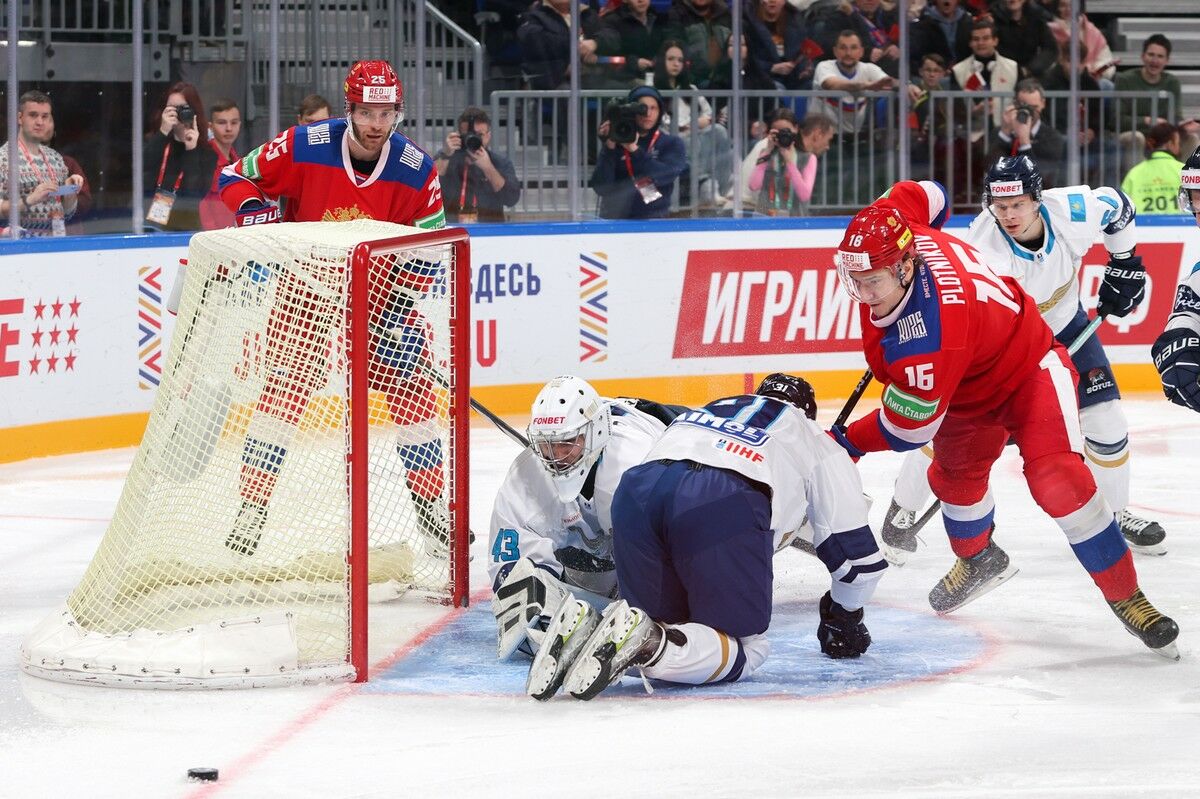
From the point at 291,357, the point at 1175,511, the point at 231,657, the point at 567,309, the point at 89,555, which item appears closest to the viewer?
the point at 231,657

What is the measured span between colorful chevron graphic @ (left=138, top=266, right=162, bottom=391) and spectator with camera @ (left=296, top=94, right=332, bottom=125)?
3.15 feet

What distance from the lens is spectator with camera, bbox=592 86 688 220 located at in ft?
27.9

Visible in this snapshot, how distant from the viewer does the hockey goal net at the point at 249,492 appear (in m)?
4.04

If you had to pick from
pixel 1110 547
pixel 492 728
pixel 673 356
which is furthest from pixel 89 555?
pixel 673 356

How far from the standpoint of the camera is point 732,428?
398 cm

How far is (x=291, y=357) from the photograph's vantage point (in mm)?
4387

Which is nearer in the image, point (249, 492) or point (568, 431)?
point (568, 431)

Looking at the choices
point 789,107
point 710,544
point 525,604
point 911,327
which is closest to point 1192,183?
point 911,327

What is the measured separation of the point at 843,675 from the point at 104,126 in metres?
4.49

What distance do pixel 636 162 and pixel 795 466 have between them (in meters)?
4.72

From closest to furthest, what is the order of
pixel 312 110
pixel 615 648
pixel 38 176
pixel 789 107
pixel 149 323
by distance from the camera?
pixel 615 648 → pixel 38 176 → pixel 149 323 → pixel 312 110 → pixel 789 107

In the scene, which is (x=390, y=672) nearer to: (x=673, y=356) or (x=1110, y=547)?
(x=1110, y=547)

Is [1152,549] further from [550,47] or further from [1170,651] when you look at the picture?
[550,47]

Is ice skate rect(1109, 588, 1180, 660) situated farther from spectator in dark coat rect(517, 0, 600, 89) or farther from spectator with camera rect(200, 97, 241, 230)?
spectator in dark coat rect(517, 0, 600, 89)
